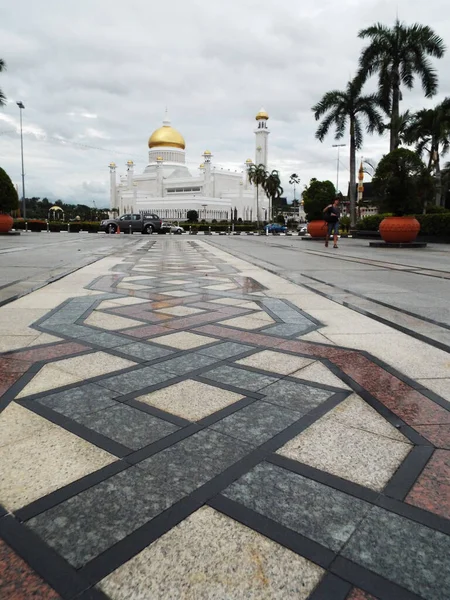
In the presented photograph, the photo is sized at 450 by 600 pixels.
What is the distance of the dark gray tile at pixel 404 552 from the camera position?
1.08 metres

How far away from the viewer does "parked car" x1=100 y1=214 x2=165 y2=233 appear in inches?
1268

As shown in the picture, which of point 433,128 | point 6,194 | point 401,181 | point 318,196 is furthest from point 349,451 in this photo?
point 433,128

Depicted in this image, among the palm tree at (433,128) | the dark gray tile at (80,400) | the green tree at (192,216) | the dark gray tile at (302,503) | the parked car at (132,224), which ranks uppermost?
the palm tree at (433,128)

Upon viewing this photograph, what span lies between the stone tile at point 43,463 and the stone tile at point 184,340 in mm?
1312

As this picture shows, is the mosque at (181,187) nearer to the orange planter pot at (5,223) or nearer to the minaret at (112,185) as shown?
the minaret at (112,185)

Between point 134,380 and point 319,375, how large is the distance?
1008mm

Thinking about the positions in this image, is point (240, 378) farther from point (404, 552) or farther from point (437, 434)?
point (404, 552)

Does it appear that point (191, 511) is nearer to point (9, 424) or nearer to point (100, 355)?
point (9, 424)

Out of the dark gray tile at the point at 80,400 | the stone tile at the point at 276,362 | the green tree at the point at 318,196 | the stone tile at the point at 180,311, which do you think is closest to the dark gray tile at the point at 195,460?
the dark gray tile at the point at 80,400

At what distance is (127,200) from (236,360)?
2867 inches

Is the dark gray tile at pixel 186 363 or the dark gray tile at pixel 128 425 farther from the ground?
the dark gray tile at pixel 186 363

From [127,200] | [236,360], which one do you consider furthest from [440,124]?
[127,200]

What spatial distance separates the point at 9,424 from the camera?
6.08ft

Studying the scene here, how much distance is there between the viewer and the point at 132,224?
32.3 metres
